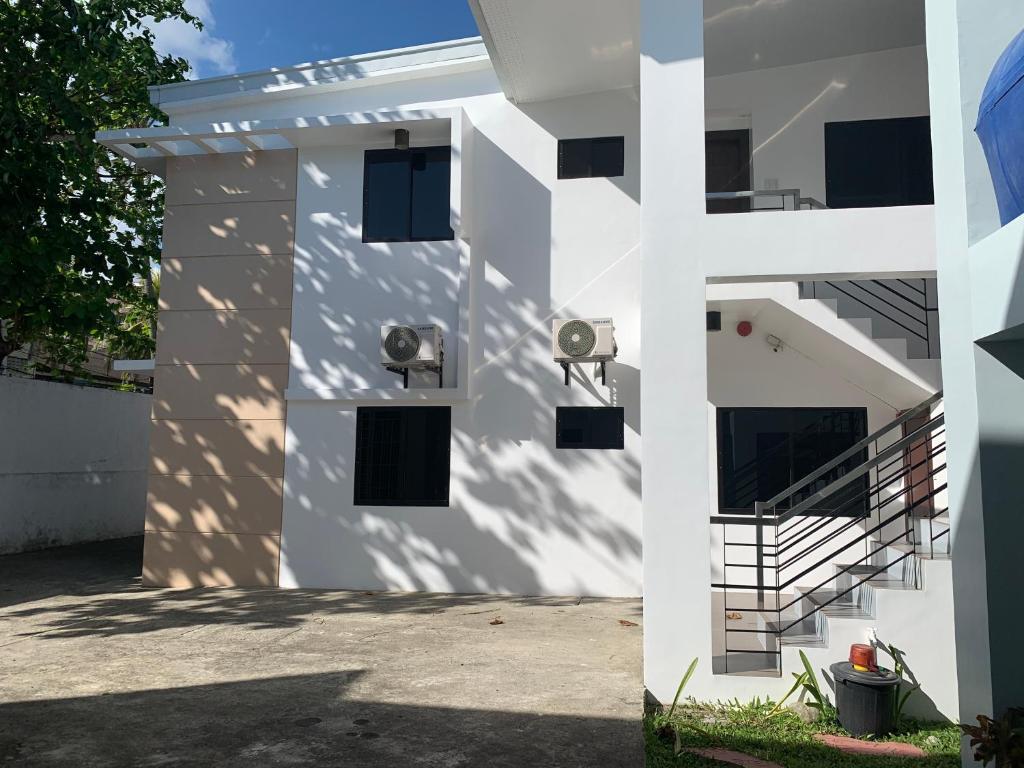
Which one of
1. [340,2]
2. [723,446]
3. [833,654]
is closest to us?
[833,654]

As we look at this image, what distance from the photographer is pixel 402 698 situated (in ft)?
17.1

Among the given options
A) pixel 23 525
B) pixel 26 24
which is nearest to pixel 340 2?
pixel 26 24

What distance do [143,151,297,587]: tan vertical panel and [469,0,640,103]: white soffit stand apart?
310cm

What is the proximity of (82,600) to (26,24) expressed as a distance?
6737 millimetres

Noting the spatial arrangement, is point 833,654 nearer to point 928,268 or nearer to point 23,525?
point 928,268

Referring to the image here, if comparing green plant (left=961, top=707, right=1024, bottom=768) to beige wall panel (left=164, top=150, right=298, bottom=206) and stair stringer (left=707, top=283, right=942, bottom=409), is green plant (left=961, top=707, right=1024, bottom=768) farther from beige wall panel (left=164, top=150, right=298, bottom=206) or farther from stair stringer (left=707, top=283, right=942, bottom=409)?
beige wall panel (left=164, top=150, right=298, bottom=206)

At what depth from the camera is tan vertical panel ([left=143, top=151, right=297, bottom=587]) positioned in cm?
954

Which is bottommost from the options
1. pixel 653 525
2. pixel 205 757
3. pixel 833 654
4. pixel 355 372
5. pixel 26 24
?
pixel 205 757

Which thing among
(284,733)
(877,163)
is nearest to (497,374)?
(877,163)

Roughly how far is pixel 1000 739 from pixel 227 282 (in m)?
9.05

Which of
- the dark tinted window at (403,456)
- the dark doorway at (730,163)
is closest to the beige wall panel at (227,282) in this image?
the dark tinted window at (403,456)

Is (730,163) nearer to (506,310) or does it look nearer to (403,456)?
(506,310)

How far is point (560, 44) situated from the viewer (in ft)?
27.2

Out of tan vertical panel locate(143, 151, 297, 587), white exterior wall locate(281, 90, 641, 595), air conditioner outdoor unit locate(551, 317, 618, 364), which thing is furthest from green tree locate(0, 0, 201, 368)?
air conditioner outdoor unit locate(551, 317, 618, 364)
